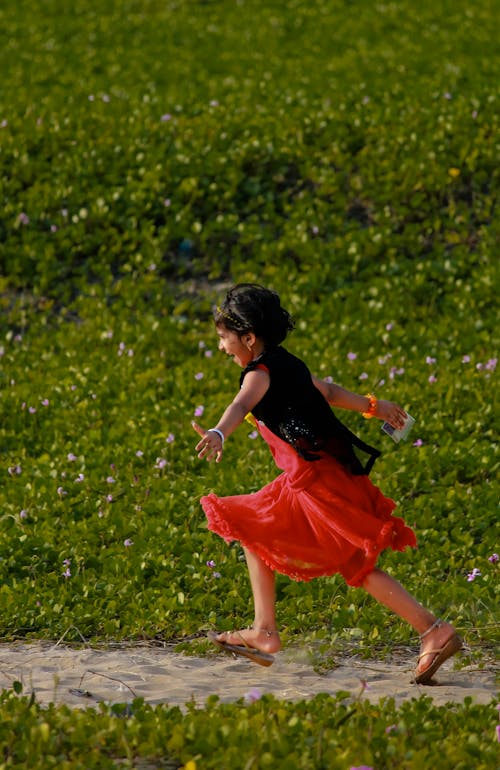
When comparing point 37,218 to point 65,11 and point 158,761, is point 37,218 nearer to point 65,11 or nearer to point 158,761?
point 158,761

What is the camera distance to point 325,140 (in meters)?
14.3

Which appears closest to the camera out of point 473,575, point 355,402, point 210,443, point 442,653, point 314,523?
point 210,443

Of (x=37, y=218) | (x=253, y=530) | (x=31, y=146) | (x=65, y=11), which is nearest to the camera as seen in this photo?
(x=253, y=530)

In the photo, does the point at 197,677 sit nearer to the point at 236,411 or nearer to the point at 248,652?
the point at 248,652

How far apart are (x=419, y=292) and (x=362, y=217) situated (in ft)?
6.10

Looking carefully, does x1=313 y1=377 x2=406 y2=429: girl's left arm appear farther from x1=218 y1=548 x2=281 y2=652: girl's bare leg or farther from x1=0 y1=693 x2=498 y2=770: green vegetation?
x1=0 y1=693 x2=498 y2=770: green vegetation

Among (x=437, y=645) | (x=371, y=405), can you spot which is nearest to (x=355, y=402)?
(x=371, y=405)

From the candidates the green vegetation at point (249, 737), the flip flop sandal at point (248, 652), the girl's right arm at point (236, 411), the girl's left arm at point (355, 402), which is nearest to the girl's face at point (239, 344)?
the girl's right arm at point (236, 411)

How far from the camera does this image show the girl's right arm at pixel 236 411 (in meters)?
5.17

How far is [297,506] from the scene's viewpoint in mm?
5730

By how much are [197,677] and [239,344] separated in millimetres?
1765

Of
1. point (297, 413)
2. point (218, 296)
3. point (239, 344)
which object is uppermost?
point (218, 296)

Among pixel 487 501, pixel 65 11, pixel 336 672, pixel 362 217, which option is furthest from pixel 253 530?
pixel 65 11

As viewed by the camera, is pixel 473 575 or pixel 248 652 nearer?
pixel 248 652
